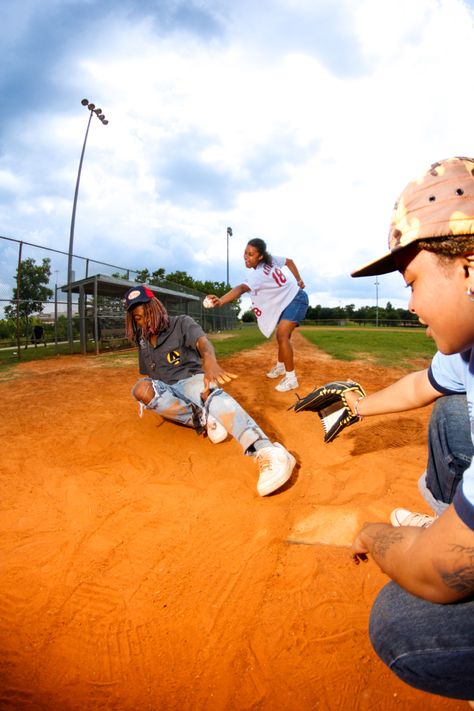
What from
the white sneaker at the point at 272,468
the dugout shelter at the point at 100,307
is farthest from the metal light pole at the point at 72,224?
the white sneaker at the point at 272,468

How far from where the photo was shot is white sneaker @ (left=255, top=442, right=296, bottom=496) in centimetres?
268

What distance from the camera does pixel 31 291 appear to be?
12141 millimetres

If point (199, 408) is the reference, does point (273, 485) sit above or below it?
below

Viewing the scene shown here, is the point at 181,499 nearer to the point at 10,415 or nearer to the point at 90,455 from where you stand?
the point at 90,455

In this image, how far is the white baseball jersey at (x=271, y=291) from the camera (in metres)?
5.50

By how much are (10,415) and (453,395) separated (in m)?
4.25

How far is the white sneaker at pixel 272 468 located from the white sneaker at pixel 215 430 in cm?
57

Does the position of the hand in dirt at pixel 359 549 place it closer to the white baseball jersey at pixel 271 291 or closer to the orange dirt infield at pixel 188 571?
the orange dirt infield at pixel 188 571

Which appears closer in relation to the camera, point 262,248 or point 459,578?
point 459,578

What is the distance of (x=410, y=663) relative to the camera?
121 centimetres

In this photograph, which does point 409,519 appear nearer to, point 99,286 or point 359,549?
point 359,549

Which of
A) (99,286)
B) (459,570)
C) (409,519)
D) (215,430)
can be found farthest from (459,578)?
(99,286)

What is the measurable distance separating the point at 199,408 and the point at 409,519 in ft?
6.29

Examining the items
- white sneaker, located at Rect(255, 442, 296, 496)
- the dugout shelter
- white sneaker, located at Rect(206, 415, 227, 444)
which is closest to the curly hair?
white sneaker, located at Rect(206, 415, 227, 444)
